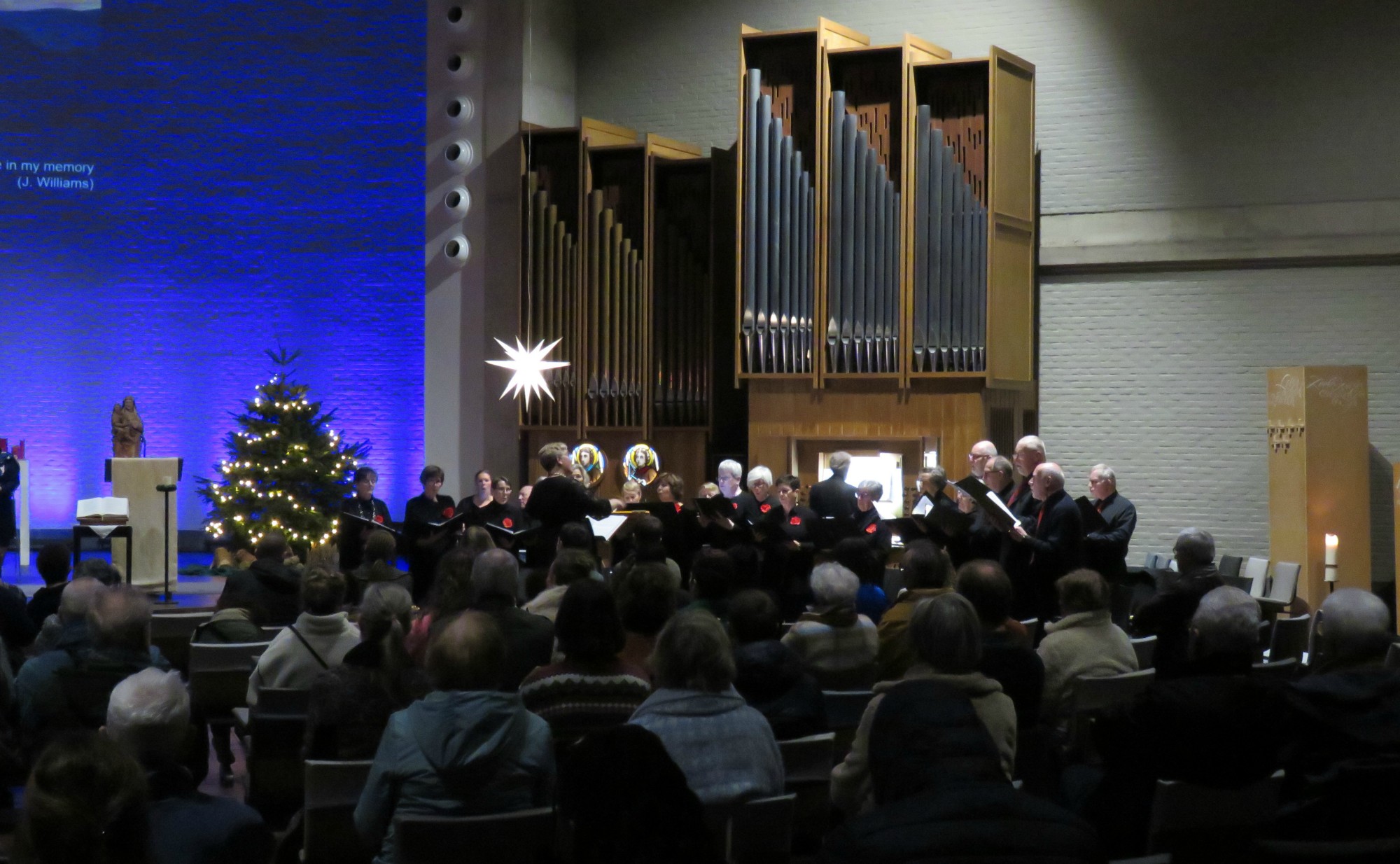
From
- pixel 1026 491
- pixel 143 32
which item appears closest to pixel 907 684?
pixel 1026 491

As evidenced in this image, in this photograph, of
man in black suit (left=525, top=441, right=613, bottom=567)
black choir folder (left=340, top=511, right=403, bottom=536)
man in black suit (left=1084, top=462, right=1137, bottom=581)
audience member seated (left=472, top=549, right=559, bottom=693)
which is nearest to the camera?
audience member seated (left=472, top=549, right=559, bottom=693)

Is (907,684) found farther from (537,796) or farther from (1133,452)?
(1133,452)

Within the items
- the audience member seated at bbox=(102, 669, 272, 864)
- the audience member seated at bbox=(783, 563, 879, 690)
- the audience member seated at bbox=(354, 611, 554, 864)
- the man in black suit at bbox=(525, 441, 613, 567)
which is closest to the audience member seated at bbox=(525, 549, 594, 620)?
the audience member seated at bbox=(783, 563, 879, 690)

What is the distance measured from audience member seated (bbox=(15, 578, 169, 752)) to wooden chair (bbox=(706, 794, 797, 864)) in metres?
1.88

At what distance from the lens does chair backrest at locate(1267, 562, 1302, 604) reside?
873 cm

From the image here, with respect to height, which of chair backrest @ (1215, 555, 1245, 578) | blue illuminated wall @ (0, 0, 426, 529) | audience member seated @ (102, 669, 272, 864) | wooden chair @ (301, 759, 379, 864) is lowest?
wooden chair @ (301, 759, 379, 864)

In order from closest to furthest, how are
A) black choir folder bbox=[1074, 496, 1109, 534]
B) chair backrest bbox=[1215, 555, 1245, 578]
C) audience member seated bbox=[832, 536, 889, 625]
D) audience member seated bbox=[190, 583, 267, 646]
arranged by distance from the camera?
audience member seated bbox=[190, 583, 267, 646] < audience member seated bbox=[832, 536, 889, 625] < black choir folder bbox=[1074, 496, 1109, 534] < chair backrest bbox=[1215, 555, 1245, 578]

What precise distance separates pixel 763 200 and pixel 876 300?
120cm

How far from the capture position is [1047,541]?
6.95 meters

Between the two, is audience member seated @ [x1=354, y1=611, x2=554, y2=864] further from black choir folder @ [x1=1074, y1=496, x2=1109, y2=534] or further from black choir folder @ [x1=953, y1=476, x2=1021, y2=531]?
black choir folder @ [x1=1074, y1=496, x2=1109, y2=534]

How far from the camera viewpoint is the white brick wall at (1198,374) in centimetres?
1062

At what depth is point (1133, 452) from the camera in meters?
11.3

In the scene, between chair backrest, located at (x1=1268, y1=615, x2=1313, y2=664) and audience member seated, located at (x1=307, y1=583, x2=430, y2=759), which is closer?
audience member seated, located at (x1=307, y1=583, x2=430, y2=759)

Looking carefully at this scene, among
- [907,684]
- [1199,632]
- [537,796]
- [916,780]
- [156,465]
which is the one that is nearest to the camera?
[916,780]
